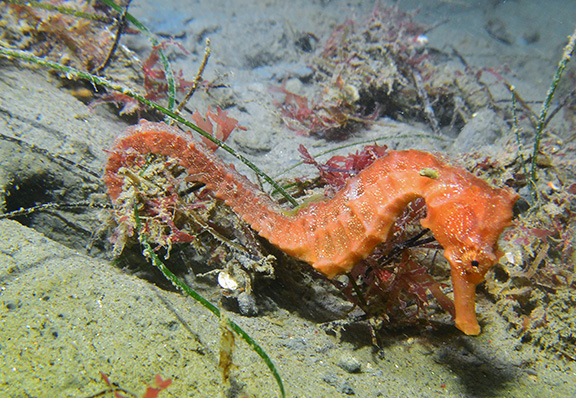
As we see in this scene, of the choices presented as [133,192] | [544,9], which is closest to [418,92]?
[133,192]

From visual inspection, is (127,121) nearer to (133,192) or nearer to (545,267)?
(133,192)

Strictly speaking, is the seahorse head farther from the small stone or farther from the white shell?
the white shell

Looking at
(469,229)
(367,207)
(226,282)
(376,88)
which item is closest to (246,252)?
(226,282)

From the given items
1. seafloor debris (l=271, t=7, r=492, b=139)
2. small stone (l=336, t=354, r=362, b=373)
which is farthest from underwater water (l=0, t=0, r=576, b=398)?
seafloor debris (l=271, t=7, r=492, b=139)

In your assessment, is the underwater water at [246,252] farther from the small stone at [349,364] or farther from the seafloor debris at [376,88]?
the seafloor debris at [376,88]

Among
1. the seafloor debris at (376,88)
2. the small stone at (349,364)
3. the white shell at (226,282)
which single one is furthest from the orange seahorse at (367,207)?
the seafloor debris at (376,88)
